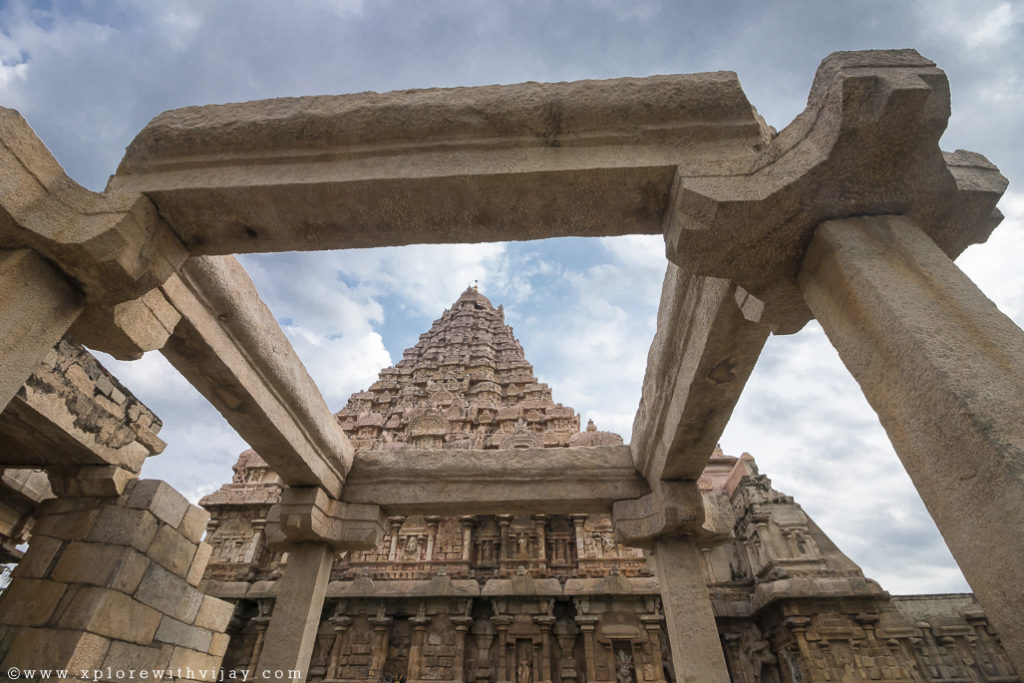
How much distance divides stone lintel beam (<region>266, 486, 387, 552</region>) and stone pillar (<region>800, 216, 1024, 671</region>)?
15.8 feet

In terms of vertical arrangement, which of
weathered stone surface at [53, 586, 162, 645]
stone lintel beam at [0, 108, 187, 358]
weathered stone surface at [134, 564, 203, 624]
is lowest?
weathered stone surface at [53, 586, 162, 645]

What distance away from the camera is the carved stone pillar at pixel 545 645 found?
9.45m

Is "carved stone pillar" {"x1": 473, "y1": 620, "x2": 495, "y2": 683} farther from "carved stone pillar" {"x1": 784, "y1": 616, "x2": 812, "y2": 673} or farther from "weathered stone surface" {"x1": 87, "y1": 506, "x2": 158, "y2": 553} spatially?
"weathered stone surface" {"x1": 87, "y1": 506, "x2": 158, "y2": 553}

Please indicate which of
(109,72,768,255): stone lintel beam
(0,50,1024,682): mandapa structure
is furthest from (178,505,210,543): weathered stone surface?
(109,72,768,255): stone lintel beam

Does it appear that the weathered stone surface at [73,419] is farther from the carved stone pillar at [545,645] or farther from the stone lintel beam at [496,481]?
the carved stone pillar at [545,645]

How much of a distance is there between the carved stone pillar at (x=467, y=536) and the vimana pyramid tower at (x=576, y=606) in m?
0.03

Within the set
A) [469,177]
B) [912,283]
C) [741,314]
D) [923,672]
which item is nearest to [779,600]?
[923,672]

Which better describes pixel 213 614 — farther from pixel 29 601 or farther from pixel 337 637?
pixel 337 637

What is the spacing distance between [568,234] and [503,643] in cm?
951

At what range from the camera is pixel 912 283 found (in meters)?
2.02

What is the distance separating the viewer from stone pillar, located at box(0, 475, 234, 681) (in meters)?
4.01

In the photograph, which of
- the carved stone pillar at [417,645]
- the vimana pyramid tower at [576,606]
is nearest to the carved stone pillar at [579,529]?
the vimana pyramid tower at [576,606]

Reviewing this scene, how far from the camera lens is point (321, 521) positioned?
526 cm

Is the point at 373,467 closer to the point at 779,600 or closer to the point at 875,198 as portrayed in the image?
the point at 875,198
